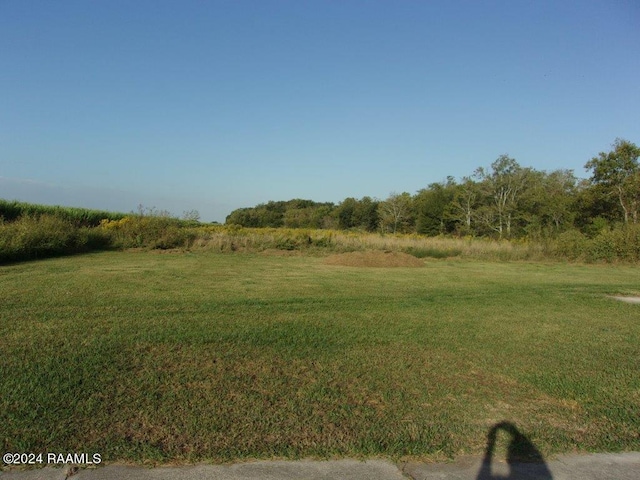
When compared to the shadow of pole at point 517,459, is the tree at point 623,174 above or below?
above

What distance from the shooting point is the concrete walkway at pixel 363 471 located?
97.4 inches

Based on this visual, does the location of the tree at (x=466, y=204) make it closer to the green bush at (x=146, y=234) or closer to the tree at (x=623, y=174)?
the tree at (x=623, y=174)

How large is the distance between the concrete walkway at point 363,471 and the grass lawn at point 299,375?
0.11 meters

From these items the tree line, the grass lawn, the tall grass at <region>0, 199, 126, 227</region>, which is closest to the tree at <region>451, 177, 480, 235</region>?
the tree line

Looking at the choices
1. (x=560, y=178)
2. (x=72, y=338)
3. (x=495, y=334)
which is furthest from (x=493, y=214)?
(x=72, y=338)

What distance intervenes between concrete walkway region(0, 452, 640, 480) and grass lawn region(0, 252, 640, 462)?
0.11 m

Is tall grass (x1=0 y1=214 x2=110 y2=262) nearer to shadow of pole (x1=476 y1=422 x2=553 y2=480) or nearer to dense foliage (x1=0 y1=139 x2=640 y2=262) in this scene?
dense foliage (x1=0 y1=139 x2=640 y2=262)

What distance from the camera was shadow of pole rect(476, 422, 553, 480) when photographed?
2633mm

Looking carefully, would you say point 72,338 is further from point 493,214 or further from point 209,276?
point 493,214

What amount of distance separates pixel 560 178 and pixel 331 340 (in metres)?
71.4

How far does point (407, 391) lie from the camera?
12.5 feet

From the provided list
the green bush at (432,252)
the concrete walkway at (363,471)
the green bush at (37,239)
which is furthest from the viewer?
the green bush at (432,252)

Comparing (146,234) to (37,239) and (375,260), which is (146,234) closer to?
(37,239)

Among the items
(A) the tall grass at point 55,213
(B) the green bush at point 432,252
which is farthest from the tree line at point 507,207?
(A) the tall grass at point 55,213
